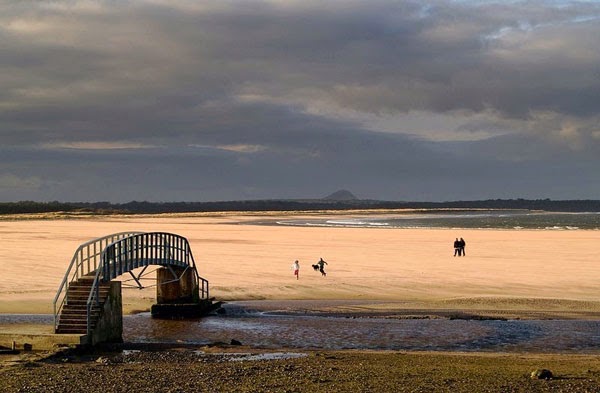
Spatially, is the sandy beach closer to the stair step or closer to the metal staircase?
the stair step

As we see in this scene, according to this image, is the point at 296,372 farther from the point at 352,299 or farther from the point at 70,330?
the point at 352,299

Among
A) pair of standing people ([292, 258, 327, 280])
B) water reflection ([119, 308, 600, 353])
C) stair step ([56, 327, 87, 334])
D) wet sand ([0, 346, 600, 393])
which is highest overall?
pair of standing people ([292, 258, 327, 280])

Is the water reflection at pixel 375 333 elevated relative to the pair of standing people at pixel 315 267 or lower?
lower

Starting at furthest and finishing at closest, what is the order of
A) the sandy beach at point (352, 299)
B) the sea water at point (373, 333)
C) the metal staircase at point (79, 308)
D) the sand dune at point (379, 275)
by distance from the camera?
the sand dune at point (379, 275), the sea water at point (373, 333), the metal staircase at point (79, 308), the sandy beach at point (352, 299)

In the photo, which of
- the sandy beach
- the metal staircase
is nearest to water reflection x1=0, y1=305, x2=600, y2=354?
the sandy beach

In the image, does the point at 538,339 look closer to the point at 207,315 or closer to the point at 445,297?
the point at 445,297

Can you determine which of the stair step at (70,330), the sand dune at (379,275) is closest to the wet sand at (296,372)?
the stair step at (70,330)

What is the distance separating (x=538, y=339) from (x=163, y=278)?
1407cm

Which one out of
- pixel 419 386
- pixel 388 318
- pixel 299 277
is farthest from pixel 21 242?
pixel 419 386

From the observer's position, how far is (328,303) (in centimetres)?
3064

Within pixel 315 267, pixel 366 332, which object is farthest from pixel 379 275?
pixel 366 332

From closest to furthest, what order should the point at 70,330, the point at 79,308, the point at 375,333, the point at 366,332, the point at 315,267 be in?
the point at 70,330 → the point at 79,308 → the point at 375,333 → the point at 366,332 → the point at 315,267

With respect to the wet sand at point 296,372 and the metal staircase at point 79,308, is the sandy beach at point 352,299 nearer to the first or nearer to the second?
the wet sand at point 296,372

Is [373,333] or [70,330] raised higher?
[70,330]
